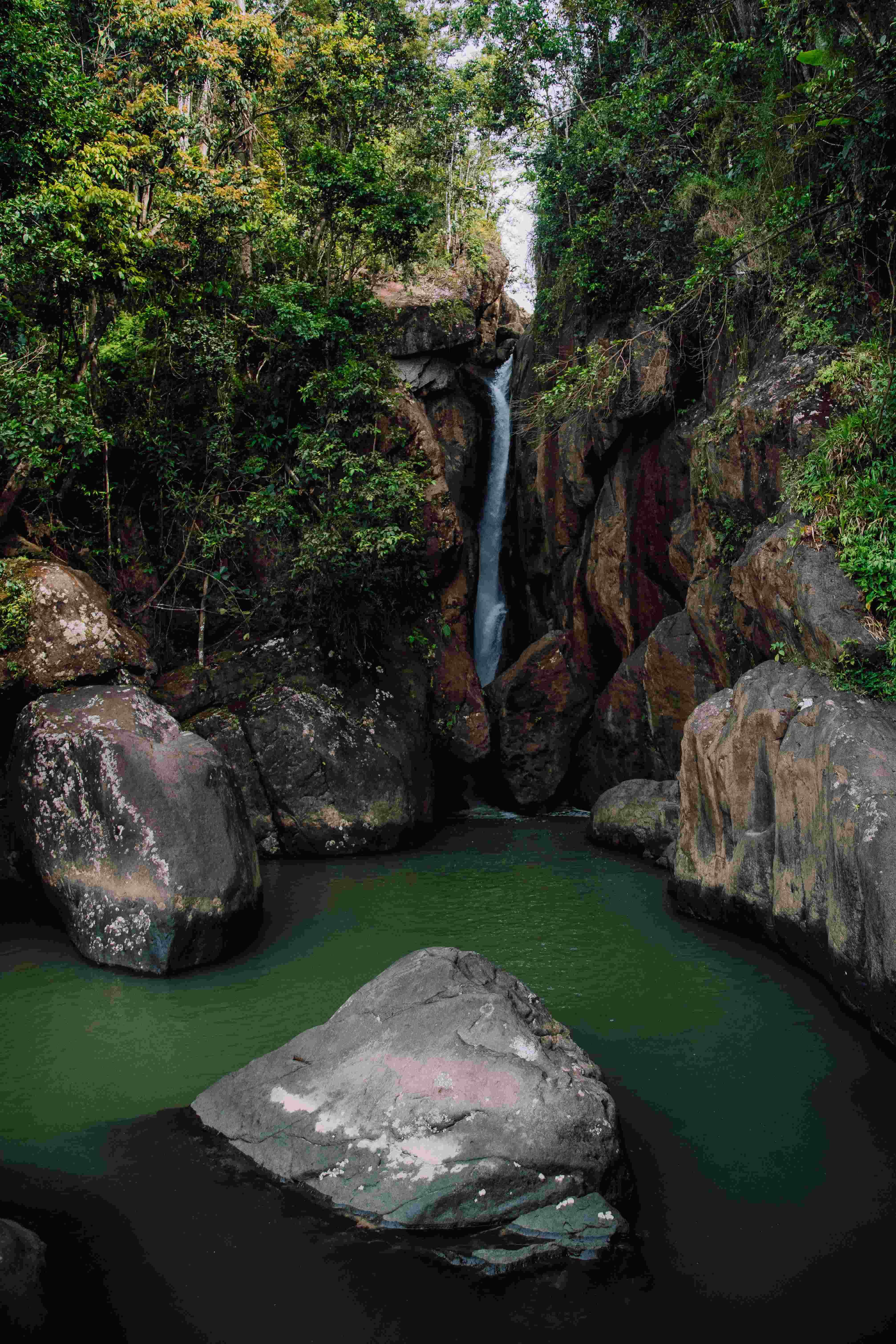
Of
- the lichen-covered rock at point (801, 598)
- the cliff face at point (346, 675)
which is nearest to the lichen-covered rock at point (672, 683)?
the lichen-covered rock at point (801, 598)

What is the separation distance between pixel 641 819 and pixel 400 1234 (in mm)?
8486

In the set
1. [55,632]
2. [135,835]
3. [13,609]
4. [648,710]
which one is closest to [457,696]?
[648,710]

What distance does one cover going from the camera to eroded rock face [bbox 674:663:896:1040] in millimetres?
5828

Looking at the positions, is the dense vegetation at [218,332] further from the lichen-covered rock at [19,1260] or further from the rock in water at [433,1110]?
the lichen-covered rock at [19,1260]

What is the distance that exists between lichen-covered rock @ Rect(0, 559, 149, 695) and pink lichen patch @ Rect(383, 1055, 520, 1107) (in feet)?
23.8

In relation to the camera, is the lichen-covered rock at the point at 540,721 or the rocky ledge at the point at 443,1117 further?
the lichen-covered rock at the point at 540,721

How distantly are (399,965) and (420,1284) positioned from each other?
2.05 m

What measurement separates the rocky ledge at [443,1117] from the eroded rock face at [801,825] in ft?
7.80

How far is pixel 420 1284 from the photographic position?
3621 mm

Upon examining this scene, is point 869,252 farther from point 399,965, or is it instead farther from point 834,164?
point 399,965

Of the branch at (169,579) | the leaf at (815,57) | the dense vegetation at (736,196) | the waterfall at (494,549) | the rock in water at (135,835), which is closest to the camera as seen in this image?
the leaf at (815,57)

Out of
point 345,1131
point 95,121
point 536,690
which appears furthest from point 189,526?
point 345,1131

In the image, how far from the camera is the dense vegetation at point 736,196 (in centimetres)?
784

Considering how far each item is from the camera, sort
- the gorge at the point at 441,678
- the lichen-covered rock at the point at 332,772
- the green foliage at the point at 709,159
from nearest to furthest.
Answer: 1. the gorge at the point at 441,678
2. the green foliage at the point at 709,159
3. the lichen-covered rock at the point at 332,772
